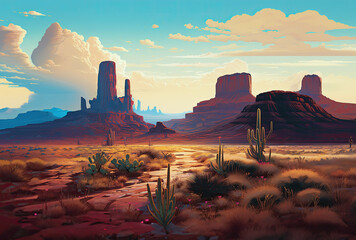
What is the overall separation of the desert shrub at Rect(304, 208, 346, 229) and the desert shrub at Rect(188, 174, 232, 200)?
367 cm

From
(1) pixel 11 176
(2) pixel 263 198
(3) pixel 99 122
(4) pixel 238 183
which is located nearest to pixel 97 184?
(1) pixel 11 176

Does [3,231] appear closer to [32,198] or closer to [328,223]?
[32,198]

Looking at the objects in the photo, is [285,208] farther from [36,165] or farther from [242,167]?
[36,165]

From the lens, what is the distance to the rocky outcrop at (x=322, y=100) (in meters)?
140

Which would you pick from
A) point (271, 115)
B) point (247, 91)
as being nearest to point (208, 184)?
point (271, 115)

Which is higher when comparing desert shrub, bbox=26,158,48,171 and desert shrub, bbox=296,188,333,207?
desert shrub, bbox=296,188,333,207

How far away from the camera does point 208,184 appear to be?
10.2 meters

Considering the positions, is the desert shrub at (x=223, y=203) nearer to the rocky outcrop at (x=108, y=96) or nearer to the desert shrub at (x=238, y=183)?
the desert shrub at (x=238, y=183)

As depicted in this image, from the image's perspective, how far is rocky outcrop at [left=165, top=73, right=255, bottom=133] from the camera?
15159 centimetres

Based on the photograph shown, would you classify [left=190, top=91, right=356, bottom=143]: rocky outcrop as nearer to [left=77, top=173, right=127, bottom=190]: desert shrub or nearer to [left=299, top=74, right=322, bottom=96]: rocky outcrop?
[left=77, top=173, right=127, bottom=190]: desert shrub

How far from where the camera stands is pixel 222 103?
164 meters

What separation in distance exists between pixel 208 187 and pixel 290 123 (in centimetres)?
8041

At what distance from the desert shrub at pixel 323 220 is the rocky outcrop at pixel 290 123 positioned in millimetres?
72995

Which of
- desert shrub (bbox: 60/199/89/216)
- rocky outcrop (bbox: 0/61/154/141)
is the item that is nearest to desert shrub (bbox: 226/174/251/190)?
desert shrub (bbox: 60/199/89/216)
